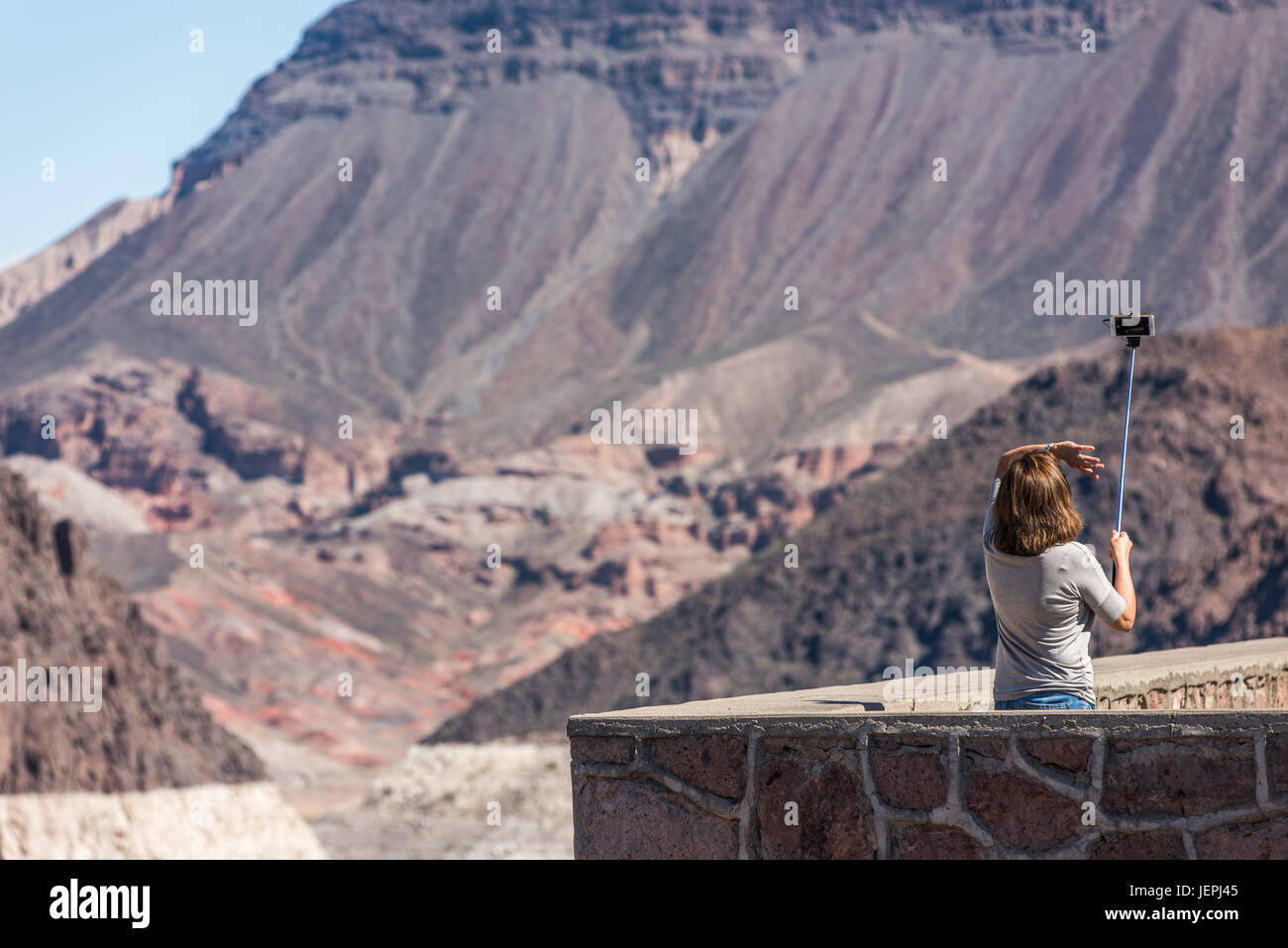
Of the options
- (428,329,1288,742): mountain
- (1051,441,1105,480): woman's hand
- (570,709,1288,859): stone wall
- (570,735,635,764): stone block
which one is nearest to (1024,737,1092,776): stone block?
(570,709,1288,859): stone wall

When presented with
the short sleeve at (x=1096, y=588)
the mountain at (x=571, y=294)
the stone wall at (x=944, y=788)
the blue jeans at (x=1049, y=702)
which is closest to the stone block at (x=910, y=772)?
the stone wall at (x=944, y=788)

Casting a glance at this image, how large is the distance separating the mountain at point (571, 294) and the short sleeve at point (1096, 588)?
161ft

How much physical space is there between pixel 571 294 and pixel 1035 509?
10813 centimetres

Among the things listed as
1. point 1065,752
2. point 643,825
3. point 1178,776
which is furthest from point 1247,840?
point 643,825

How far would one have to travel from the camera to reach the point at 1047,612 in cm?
486

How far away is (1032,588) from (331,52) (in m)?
150

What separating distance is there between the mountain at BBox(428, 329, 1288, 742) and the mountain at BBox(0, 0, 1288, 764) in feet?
28.5

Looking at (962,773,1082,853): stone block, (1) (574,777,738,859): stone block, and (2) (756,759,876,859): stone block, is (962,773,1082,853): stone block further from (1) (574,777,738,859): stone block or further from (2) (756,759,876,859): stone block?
(1) (574,777,738,859): stone block

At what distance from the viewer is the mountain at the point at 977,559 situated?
131 feet

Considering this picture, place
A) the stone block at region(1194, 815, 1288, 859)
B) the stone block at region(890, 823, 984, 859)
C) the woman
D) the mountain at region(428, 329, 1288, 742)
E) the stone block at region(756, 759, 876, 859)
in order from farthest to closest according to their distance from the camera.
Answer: the mountain at region(428, 329, 1288, 742) → the woman → the stone block at region(756, 759, 876, 859) → the stone block at region(890, 823, 984, 859) → the stone block at region(1194, 815, 1288, 859)

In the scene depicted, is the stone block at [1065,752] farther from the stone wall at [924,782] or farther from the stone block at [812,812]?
the stone block at [812,812]

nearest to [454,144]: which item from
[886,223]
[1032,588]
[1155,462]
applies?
[886,223]

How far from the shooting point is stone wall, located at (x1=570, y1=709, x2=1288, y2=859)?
14.1 feet
